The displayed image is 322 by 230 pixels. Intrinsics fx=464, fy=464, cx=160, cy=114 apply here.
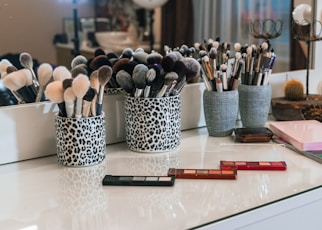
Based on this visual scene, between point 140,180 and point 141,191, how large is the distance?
36mm

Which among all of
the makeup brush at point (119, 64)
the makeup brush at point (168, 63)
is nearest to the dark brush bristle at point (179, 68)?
the makeup brush at point (168, 63)

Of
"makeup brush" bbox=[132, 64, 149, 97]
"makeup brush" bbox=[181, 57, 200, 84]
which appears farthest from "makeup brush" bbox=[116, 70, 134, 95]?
"makeup brush" bbox=[181, 57, 200, 84]

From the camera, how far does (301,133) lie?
107 cm

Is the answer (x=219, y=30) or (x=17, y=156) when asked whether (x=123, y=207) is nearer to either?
(x=17, y=156)

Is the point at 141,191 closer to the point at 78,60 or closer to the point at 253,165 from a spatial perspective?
the point at 253,165

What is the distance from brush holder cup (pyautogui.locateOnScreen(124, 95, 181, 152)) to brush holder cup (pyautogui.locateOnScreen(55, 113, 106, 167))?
0.30 ft

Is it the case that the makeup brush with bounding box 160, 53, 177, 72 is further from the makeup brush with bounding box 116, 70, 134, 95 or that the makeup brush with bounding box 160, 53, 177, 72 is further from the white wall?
the white wall

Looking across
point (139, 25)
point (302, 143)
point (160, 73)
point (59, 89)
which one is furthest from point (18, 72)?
point (302, 143)

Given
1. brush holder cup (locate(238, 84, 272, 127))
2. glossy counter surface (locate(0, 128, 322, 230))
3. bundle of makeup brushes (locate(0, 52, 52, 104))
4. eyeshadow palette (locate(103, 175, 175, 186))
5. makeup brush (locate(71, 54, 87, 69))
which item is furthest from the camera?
brush holder cup (locate(238, 84, 272, 127))

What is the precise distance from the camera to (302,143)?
1005 mm

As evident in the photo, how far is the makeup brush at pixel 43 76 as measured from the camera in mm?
965

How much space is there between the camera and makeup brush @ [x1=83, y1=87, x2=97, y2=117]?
877mm

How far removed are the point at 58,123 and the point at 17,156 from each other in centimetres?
14

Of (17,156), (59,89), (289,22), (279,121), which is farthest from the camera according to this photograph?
(289,22)
